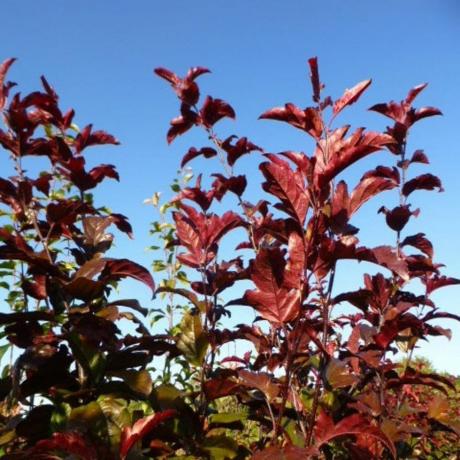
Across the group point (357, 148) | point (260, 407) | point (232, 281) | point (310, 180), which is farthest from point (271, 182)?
point (260, 407)

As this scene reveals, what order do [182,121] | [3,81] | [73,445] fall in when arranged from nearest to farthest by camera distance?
[73,445]
[3,81]
[182,121]

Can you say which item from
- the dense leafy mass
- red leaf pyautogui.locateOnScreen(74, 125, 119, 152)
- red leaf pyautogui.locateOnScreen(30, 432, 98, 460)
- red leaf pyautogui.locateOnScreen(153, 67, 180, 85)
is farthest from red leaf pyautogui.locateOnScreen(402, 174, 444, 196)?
red leaf pyautogui.locateOnScreen(30, 432, 98, 460)

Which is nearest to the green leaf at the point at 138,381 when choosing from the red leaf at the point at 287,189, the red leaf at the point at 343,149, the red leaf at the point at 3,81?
the red leaf at the point at 287,189

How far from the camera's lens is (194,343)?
7.22 feet

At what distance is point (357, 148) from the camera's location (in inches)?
68.8

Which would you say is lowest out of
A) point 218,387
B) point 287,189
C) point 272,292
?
point 218,387

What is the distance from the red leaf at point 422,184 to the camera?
9.35ft

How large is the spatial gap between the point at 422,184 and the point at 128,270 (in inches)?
69.7

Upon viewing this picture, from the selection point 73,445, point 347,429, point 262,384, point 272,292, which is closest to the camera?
point 73,445

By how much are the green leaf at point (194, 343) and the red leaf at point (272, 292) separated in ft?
1.44

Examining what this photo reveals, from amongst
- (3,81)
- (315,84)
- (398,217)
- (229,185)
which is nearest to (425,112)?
(398,217)

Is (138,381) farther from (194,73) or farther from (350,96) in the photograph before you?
(194,73)

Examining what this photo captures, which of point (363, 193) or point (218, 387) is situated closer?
point (363, 193)

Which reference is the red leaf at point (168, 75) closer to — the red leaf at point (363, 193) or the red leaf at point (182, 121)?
the red leaf at point (182, 121)
